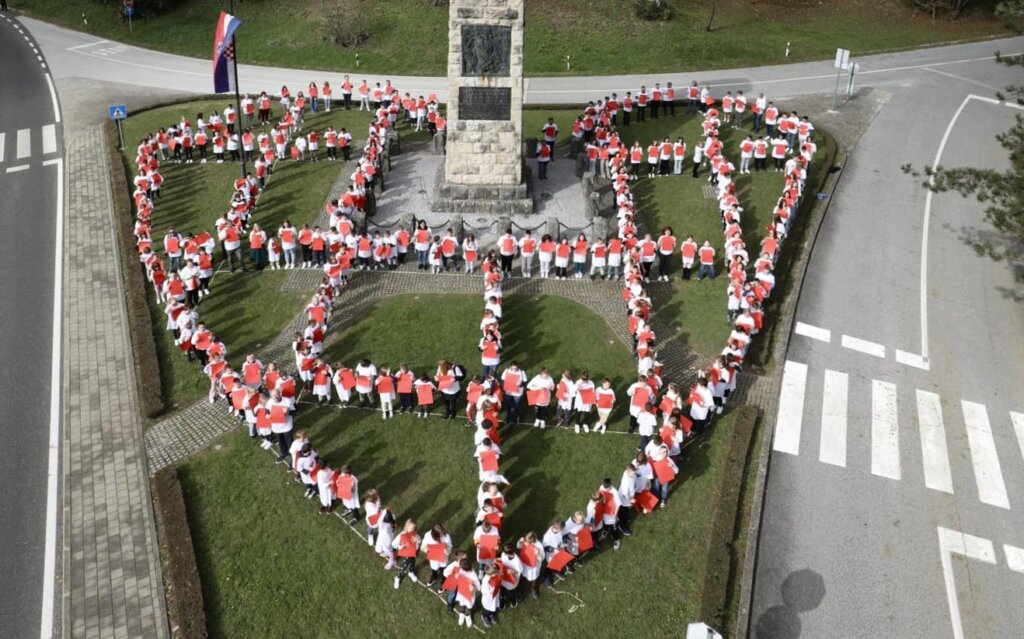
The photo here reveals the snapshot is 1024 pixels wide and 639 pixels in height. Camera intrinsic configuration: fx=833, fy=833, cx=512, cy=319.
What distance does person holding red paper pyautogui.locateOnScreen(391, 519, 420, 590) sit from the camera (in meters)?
15.0

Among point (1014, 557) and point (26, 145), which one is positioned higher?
point (26, 145)

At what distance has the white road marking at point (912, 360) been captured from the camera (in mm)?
21795

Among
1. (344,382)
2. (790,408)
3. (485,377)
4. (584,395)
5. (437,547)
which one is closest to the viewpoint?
(437,547)

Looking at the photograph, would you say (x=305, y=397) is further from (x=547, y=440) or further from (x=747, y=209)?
(x=747, y=209)

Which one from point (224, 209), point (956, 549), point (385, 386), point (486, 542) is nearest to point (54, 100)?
point (224, 209)

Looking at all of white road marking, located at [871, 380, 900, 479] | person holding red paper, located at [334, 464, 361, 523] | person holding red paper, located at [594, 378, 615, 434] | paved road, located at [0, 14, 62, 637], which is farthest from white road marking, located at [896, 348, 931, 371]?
paved road, located at [0, 14, 62, 637]

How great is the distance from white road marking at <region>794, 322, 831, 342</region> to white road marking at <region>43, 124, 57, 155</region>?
103 feet

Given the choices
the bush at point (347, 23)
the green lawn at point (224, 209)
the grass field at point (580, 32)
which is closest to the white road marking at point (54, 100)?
the green lawn at point (224, 209)

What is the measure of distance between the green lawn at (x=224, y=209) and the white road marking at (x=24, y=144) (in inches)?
157

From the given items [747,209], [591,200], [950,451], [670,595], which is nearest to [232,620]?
[670,595]

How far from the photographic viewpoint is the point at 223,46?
2869 centimetres

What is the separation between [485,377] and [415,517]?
470 centimetres

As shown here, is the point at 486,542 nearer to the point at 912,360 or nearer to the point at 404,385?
the point at 404,385

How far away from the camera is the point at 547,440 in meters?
19.0
